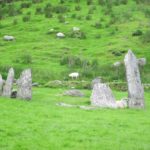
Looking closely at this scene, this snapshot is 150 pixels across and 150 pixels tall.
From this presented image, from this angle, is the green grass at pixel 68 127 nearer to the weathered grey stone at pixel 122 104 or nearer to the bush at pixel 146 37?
the weathered grey stone at pixel 122 104

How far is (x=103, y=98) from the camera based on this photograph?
25.3m

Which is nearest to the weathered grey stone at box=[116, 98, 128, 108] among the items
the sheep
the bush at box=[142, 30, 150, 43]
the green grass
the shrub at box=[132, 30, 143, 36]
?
the green grass

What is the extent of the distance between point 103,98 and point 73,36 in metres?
24.7

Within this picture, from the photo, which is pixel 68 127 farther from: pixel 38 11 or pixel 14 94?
pixel 38 11

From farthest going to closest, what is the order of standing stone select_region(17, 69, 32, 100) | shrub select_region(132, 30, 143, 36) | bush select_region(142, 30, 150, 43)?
1. shrub select_region(132, 30, 143, 36)
2. bush select_region(142, 30, 150, 43)
3. standing stone select_region(17, 69, 32, 100)

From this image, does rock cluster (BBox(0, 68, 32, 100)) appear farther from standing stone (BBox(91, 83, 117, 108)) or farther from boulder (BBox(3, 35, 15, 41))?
boulder (BBox(3, 35, 15, 41))

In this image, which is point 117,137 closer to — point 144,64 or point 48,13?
point 144,64

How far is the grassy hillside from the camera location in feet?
129

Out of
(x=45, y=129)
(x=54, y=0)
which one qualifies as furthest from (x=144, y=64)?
(x=54, y=0)

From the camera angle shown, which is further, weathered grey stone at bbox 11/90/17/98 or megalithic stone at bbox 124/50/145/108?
weathered grey stone at bbox 11/90/17/98

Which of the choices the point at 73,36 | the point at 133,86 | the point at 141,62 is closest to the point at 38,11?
the point at 73,36

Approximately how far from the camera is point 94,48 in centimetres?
4528

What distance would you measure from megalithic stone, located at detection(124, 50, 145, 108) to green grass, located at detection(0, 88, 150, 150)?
1.93 ft

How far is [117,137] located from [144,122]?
3.38 m
